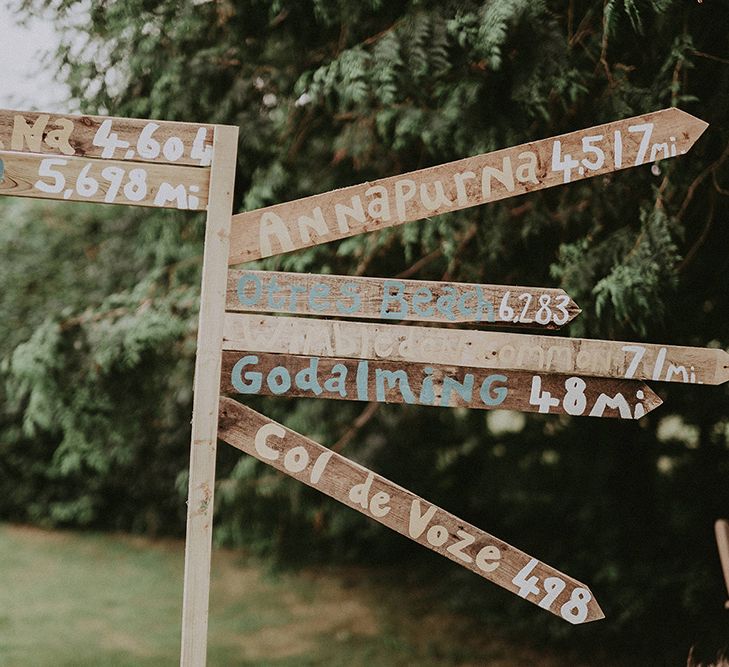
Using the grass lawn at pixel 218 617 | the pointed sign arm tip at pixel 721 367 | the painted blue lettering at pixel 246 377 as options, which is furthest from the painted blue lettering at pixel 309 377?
the grass lawn at pixel 218 617

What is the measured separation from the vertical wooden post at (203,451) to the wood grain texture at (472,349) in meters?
0.05

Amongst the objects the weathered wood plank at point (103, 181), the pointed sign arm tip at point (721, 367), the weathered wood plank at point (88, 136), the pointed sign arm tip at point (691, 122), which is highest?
the pointed sign arm tip at point (691, 122)

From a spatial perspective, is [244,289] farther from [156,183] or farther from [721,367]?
[721,367]

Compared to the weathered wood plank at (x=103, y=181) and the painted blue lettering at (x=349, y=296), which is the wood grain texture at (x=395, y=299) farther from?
the weathered wood plank at (x=103, y=181)

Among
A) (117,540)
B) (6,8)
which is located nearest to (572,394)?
(6,8)

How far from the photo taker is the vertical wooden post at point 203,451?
225 cm

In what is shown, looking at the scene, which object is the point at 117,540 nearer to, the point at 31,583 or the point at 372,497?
the point at 31,583

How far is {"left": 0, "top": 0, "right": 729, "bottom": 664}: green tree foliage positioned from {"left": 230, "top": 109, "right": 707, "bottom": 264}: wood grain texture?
1.86ft

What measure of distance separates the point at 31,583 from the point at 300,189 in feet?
12.9

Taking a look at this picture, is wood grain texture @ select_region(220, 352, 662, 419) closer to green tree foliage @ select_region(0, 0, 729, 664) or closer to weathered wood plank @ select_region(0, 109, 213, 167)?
weathered wood plank @ select_region(0, 109, 213, 167)

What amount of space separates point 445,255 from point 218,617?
3265mm

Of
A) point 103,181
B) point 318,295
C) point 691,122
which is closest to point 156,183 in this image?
point 103,181

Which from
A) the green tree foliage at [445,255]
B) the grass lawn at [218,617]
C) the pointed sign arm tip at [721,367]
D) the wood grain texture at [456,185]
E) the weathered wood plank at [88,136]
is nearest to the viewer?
the weathered wood plank at [88,136]

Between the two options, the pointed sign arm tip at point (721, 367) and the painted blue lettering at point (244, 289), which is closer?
the painted blue lettering at point (244, 289)
